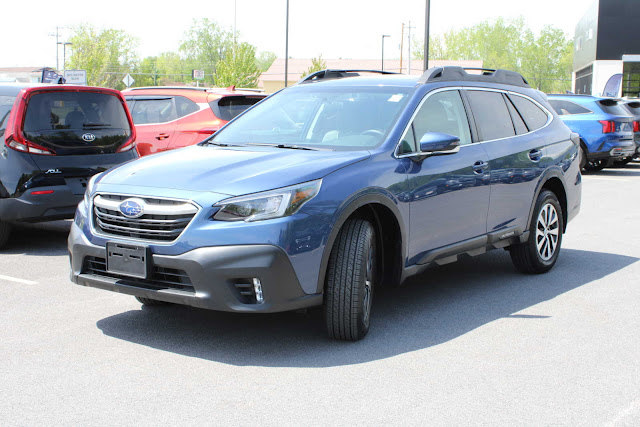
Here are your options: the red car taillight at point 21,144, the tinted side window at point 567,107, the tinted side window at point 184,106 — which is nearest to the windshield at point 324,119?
the red car taillight at point 21,144

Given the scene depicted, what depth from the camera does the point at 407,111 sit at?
5605 millimetres

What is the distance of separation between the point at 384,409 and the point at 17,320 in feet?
9.39

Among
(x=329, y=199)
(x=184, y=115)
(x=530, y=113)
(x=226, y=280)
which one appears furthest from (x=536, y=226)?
(x=184, y=115)

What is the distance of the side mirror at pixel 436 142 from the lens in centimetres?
542

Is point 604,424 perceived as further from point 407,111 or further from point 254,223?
point 407,111

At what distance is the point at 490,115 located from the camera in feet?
21.5

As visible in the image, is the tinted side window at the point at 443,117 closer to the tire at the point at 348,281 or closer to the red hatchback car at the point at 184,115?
the tire at the point at 348,281

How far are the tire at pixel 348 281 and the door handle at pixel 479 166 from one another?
Result: 144cm

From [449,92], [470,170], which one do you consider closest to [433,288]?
[470,170]

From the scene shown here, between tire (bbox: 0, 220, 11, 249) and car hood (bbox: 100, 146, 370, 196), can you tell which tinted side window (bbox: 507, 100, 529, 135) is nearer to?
car hood (bbox: 100, 146, 370, 196)

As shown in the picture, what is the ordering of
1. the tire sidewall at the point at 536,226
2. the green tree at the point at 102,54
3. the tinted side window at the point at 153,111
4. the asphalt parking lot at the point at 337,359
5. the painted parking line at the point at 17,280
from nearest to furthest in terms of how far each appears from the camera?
Result: the asphalt parking lot at the point at 337,359
the painted parking line at the point at 17,280
the tire sidewall at the point at 536,226
the tinted side window at the point at 153,111
the green tree at the point at 102,54

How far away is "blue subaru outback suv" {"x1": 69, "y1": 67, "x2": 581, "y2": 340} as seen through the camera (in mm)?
4504

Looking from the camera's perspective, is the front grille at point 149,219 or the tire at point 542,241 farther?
the tire at point 542,241

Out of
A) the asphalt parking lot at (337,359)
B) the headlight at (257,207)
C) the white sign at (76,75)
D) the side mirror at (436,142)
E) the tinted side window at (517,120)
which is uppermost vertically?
the white sign at (76,75)
